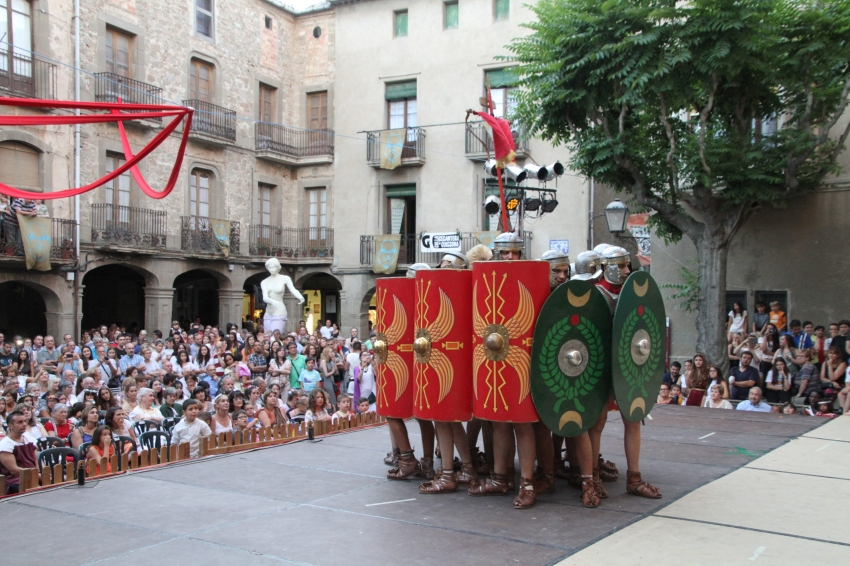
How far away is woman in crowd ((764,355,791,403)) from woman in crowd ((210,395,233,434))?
7498 millimetres

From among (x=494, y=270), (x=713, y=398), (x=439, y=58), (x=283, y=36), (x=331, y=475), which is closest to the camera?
(x=494, y=270)

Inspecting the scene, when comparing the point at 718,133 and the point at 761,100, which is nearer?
the point at 761,100

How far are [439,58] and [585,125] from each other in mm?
11378

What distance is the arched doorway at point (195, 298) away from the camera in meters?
26.1

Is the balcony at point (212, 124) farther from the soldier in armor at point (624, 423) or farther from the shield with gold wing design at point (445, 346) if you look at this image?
the soldier in armor at point (624, 423)

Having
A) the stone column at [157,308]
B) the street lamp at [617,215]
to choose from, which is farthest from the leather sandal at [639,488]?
the stone column at [157,308]

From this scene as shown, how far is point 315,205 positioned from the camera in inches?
1083

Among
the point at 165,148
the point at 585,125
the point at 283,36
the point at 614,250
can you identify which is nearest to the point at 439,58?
the point at 283,36

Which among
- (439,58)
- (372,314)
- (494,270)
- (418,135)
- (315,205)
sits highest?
(439,58)

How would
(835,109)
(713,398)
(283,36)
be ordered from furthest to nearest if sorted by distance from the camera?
(283,36)
(835,109)
(713,398)

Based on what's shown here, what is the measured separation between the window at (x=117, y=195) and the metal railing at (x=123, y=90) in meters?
1.57

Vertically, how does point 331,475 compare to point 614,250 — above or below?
below

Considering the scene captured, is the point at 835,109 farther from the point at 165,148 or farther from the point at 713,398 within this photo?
the point at 165,148

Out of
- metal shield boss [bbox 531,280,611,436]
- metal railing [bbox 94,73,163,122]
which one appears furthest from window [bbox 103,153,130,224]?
metal shield boss [bbox 531,280,611,436]
